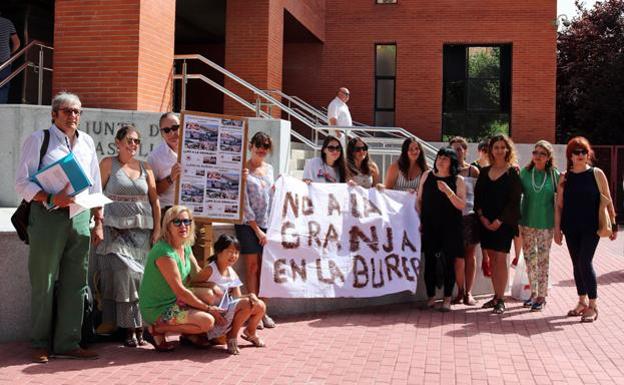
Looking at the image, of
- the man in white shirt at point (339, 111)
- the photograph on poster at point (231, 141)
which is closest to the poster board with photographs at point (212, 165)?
the photograph on poster at point (231, 141)

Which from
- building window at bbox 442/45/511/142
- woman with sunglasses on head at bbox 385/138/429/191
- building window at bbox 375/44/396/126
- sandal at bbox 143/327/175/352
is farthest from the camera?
building window at bbox 375/44/396/126

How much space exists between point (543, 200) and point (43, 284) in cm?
540

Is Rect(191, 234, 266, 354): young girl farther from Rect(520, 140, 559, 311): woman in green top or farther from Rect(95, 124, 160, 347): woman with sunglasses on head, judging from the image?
Rect(520, 140, 559, 311): woman in green top

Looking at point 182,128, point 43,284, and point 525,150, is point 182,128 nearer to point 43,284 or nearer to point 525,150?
point 43,284

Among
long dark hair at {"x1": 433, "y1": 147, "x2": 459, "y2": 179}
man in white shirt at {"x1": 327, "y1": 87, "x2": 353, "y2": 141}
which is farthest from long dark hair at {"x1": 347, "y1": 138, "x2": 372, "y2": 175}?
man in white shirt at {"x1": 327, "y1": 87, "x2": 353, "y2": 141}

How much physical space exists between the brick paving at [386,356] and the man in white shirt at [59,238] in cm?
22

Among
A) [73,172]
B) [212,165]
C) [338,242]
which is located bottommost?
[338,242]

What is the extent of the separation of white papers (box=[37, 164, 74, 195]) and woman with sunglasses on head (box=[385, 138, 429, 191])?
410 centimetres

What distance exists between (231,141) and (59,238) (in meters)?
1.88

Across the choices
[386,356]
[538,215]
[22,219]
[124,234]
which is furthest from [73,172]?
[538,215]

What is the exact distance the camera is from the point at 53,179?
207 inches

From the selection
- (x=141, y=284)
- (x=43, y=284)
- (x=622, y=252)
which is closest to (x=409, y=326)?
(x=141, y=284)

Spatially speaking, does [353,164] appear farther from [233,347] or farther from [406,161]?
[233,347]

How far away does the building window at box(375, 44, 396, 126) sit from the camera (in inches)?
882
